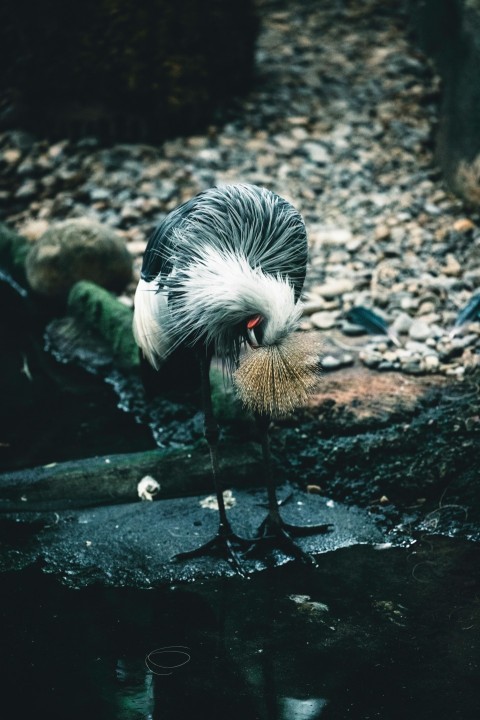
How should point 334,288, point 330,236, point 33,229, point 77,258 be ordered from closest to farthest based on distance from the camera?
point 334,288, point 77,258, point 330,236, point 33,229

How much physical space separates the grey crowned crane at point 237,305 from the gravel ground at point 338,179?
124cm

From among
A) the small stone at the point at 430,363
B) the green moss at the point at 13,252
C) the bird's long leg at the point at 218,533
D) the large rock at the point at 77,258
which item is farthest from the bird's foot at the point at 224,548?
the green moss at the point at 13,252

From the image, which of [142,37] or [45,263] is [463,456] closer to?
[45,263]

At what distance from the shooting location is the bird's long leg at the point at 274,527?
124 inches

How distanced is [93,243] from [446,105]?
2802 mm

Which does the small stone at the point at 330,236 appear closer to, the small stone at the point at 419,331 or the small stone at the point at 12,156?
the small stone at the point at 419,331

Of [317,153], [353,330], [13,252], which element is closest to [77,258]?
[13,252]

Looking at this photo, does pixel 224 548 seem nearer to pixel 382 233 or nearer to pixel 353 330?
pixel 353 330

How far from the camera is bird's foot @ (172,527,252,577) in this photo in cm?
315

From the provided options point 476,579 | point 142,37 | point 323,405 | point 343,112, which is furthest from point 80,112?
point 476,579

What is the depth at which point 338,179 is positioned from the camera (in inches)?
242

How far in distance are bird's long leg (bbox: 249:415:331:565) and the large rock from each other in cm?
234

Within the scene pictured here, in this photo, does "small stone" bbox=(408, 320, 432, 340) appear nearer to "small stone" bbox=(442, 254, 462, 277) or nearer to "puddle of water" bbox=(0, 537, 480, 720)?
"small stone" bbox=(442, 254, 462, 277)

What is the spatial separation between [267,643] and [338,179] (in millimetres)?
4175
